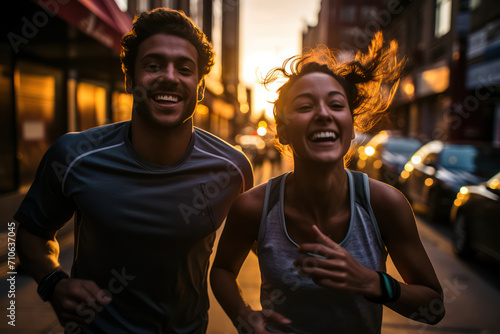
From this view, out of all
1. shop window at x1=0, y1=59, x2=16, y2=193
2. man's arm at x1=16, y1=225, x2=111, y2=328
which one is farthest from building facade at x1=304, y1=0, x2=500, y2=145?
man's arm at x1=16, y1=225, x2=111, y2=328

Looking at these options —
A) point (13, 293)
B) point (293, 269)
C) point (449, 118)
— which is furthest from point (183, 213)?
point (449, 118)

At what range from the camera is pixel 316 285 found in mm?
1825

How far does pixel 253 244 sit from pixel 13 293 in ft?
12.6

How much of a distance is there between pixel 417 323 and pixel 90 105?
40.9ft

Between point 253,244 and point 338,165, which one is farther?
point 253,244

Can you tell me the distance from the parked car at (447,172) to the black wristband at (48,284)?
26.5 ft

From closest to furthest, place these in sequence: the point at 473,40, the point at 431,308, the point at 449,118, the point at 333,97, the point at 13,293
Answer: the point at 431,308 → the point at 333,97 → the point at 13,293 → the point at 473,40 → the point at 449,118

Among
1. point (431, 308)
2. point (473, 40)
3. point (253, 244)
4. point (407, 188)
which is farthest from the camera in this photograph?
point (473, 40)

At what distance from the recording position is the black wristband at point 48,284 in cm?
190

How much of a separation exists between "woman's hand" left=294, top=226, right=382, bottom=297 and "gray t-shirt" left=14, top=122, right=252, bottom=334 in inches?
25.3

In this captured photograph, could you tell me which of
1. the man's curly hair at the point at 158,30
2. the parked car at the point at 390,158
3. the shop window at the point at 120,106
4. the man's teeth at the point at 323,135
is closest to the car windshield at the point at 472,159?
the parked car at the point at 390,158

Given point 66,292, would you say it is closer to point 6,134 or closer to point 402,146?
point 6,134

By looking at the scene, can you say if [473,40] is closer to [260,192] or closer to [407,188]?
[407,188]

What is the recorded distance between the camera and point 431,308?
72.0 inches
